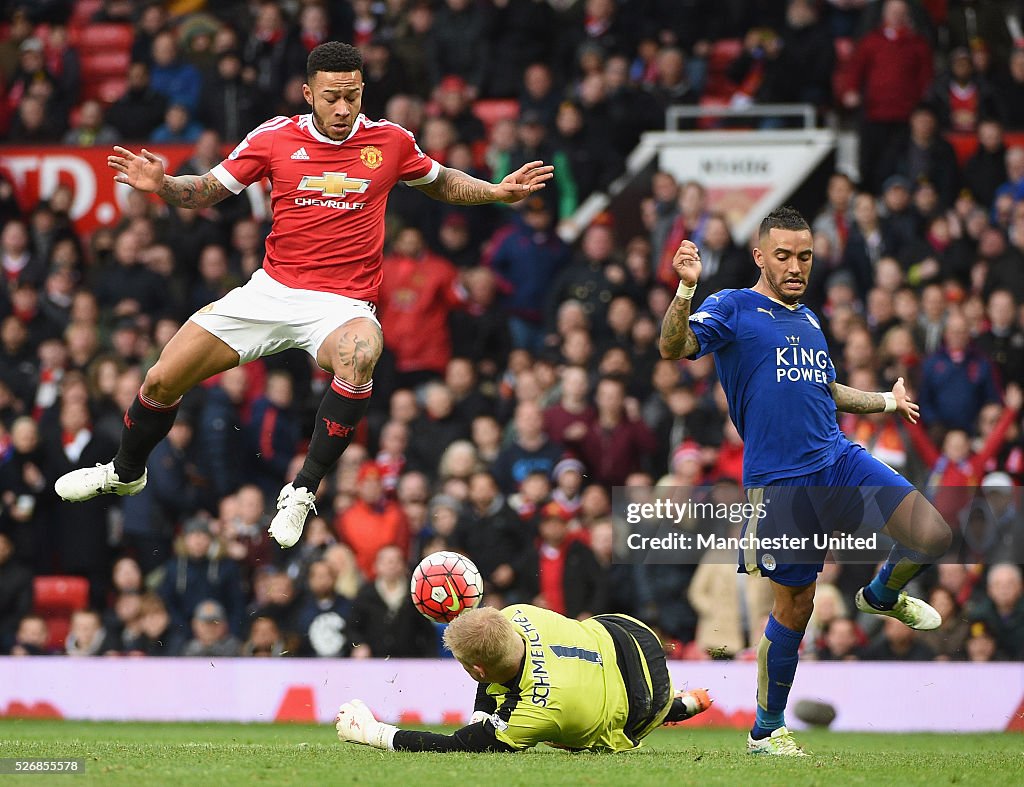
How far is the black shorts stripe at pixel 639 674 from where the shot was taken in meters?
8.81

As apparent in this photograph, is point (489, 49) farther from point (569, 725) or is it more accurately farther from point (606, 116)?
point (569, 725)

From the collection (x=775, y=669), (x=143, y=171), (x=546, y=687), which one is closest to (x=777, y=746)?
(x=775, y=669)

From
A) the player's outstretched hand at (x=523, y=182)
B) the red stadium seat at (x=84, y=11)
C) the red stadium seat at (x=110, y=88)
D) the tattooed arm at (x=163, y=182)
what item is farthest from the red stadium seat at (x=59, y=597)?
the red stadium seat at (x=84, y=11)

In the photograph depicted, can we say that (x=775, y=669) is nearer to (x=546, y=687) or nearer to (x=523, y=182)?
(x=546, y=687)

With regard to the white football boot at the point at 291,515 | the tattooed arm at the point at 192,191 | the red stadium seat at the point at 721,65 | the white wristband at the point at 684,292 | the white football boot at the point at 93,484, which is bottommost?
the white football boot at the point at 291,515

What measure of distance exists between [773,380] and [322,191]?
9.33 feet

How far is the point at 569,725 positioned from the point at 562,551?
5.47 metres

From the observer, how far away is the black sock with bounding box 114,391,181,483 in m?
10.4

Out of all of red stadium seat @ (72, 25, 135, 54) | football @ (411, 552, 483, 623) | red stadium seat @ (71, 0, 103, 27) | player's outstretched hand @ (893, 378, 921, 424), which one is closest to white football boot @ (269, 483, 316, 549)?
football @ (411, 552, 483, 623)

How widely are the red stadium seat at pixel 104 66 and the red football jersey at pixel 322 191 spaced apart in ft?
39.1

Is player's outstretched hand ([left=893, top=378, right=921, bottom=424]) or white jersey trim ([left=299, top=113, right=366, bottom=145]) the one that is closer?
player's outstretched hand ([left=893, top=378, right=921, bottom=424])

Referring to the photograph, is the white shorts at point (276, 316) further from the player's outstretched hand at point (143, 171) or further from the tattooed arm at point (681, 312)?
the tattooed arm at point (681, 312)

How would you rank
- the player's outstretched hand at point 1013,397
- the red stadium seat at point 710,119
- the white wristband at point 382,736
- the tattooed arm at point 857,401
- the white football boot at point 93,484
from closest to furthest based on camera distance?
the white wristband at point 382,736 < the tattooed arm at point 857,401 < the white football boot at point 93,484 < the player's outstretched hand at point 1013,397 < the red stadium seat at point 710,119

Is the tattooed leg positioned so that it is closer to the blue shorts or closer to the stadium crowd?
the blue shorts
